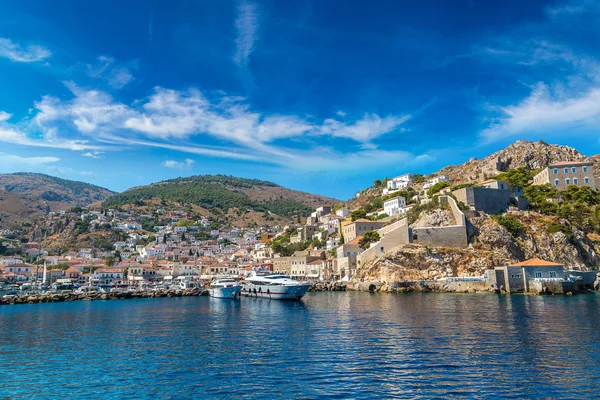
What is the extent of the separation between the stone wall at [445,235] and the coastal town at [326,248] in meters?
0.11

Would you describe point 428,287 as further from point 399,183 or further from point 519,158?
point 399,183

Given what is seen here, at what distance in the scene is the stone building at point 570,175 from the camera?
204ft

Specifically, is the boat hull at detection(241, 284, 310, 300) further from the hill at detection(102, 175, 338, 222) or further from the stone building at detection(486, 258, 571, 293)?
the hill at detection(102, 175, 338, 222)

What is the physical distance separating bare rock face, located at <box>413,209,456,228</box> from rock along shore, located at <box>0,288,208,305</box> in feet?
98.0

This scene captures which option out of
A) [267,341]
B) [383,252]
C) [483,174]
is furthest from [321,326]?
[483,174]

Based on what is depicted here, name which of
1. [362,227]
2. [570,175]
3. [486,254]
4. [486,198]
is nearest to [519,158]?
[570,175]

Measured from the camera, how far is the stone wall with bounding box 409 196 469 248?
47.3 metres

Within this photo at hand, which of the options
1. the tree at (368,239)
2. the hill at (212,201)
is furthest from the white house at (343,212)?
the hill at (212,201)

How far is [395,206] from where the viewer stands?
233 feet

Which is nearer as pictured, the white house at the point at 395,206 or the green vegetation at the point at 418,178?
the white house at the point at 395,206

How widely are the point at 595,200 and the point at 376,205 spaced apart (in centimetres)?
3558

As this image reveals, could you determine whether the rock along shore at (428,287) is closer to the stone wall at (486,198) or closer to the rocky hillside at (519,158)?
the stone wall at (486,198)

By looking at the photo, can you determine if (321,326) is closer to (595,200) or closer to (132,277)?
(595,200)

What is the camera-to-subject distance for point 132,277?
230 feet
